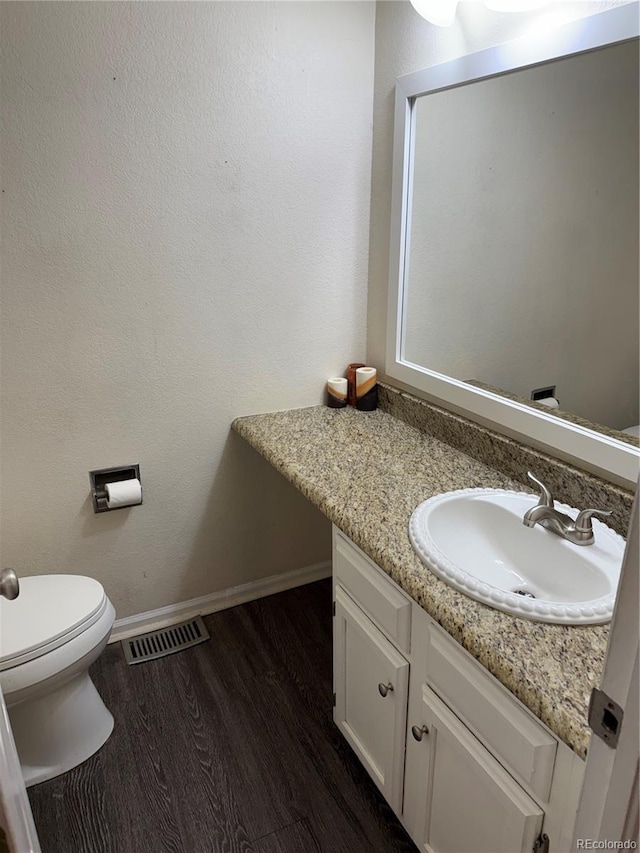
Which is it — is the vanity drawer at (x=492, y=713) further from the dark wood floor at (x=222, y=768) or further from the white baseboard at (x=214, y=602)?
the white baseboard at (x=214, y=602)

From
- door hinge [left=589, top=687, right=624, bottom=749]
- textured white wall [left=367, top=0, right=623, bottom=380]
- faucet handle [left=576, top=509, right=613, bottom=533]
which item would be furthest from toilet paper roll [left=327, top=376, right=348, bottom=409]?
door hinge [left=589, top=687, right=624, bottom=749]

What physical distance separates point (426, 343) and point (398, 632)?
987 mm

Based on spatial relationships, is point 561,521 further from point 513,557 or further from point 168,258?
point 168,258

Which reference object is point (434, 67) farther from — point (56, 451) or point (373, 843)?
point (373, 843)

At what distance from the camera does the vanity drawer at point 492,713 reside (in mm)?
971

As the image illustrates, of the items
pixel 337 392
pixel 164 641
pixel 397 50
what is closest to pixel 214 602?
pixel 164 641

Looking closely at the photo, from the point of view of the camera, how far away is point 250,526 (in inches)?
91.3

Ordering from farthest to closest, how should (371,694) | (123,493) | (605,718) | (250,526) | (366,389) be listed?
(250,526)
(366,389)
(123,493)
(371,694)
(605,718)

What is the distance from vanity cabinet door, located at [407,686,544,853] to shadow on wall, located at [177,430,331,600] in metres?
1.11

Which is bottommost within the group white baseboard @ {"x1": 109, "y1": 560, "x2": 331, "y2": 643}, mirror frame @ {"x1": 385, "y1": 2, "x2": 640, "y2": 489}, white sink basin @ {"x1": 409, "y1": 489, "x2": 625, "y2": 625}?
white baseboard @ {"x1": 109, "y1": 560, "x2": 331, "y2": 643}

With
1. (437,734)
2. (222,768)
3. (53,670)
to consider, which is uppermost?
(437,734)

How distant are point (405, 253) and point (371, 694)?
133 centimetres

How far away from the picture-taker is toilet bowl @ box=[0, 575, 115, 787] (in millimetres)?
1565

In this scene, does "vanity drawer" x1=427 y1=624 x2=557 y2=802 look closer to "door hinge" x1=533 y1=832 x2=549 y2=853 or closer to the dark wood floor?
"door hinge" x1=533 y1=832 x2=549 y2=853
